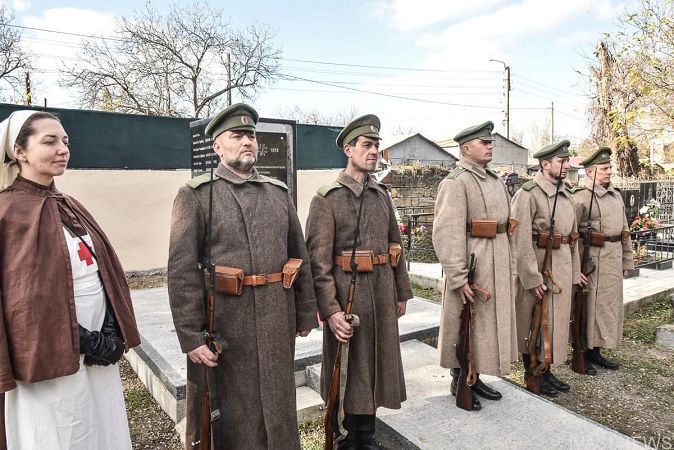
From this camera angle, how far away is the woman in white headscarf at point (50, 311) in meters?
1.96

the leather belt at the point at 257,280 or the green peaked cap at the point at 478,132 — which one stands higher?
the green peaked cap at the point at 478,132

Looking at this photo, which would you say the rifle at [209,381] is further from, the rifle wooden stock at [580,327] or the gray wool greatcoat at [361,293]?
the rifle wooden stock at [580,327]

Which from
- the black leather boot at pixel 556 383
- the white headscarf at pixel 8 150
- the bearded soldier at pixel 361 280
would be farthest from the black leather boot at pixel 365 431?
the white headscarf at pixel 8 150

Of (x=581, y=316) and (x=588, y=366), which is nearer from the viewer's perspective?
(x=581, y=316)

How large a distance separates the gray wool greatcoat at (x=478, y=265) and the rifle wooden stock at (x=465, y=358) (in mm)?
74

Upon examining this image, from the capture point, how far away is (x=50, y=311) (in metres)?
1.99

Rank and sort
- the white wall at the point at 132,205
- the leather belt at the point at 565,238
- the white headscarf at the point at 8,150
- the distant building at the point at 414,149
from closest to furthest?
the white headscarf at the point at 8,150, the leather belt at the point at 565,238, the white wall at the point at 132,205, the distant building at the point at 414,149

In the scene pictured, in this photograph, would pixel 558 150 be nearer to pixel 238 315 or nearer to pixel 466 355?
pixel 466 355

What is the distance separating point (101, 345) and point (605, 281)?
4635 mm

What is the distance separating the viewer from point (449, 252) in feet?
11.3

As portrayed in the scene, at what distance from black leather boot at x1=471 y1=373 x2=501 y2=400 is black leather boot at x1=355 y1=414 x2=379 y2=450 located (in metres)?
1.05

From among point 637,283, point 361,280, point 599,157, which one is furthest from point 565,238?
point 637,283

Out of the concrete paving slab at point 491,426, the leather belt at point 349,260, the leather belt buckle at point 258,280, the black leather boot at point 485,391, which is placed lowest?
the concrete paving slab at point 491,426

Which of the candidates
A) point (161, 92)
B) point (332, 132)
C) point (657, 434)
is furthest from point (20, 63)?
point (657, 434)
